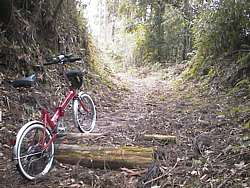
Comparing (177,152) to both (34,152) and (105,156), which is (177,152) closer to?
(105,156)

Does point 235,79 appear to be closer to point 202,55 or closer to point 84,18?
point 202,55

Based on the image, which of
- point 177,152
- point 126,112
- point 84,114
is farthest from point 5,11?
point 177,152

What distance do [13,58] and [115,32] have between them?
2530 centimetres

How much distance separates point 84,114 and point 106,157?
2.03m

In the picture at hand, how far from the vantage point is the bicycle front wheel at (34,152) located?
153 inches

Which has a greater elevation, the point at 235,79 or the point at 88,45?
the point at 88,45

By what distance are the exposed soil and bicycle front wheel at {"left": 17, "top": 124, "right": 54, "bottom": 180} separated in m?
0.12

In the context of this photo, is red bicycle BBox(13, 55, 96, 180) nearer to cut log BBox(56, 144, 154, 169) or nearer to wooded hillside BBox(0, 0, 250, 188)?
wooded hillside BBox(0, 0, 250, 188)

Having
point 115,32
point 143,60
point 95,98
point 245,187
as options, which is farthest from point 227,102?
point 115,32

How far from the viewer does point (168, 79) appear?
15578 millimetres

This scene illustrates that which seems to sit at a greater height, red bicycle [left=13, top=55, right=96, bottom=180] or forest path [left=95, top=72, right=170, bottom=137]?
red bicycle [left=13, top=55, right=96, bottom=180]

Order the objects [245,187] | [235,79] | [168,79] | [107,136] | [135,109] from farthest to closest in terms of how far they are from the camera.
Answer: [168,79] < [135,109] < [235,79] < [107,136] < [245,187]

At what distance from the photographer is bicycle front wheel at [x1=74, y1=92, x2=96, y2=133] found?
5932 millimetres

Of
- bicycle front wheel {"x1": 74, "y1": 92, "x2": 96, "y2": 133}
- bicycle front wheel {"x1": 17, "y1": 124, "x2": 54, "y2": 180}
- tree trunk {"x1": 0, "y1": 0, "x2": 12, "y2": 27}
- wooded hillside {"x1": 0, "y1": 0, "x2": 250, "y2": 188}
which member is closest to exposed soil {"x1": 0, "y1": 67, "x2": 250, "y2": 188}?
wooded hillside {"x1": 0, "y1": 0, "x2": 250, "y2": 188}
